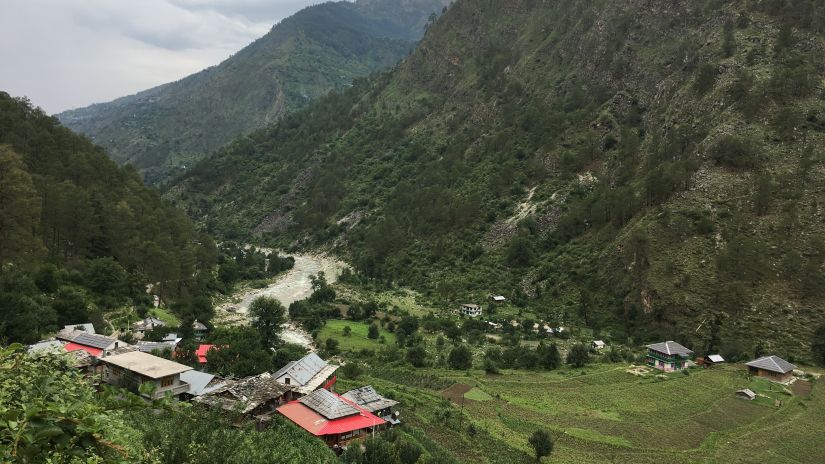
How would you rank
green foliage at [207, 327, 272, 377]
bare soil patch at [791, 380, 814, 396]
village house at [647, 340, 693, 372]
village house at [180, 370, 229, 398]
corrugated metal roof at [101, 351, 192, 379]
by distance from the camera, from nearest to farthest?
corrugated metal roof at [101, 351, 192, 379]
village house at [180, 370, 229, 398]
green foliage at [207, 327, 272, 377]
bare soil patch at [791, 380, 814, 396]
village house at [647, 340, 693, 372]

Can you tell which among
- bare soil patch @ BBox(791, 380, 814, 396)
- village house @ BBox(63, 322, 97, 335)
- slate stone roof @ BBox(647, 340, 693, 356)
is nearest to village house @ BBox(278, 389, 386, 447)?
village house @ BBox(63, 322, 97, 335)

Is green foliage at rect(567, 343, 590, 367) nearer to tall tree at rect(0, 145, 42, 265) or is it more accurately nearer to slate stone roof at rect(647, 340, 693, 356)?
slate stone roof at rect(647, 340, 693, 356)

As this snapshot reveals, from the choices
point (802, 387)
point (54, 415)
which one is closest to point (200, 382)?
point (54, 415)

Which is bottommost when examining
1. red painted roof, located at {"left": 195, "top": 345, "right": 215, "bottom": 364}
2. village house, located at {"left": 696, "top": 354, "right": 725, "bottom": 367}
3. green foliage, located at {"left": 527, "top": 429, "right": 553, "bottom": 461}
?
village house, located at {"left": 696, "top": 354, "right": 725, "bottom": 367}

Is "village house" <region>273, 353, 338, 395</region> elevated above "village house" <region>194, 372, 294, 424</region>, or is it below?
below

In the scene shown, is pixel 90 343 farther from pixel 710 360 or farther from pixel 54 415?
pixel 710 360

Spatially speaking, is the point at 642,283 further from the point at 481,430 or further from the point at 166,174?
the point at 166,174

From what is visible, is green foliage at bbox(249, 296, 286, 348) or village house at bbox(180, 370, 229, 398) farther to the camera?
green foliage at bbox(249, 296, 286, 348)
